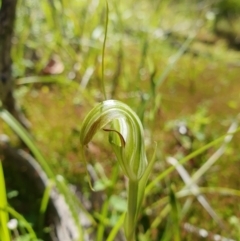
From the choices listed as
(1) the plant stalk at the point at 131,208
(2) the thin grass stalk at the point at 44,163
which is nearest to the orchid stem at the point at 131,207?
(1) the plant stalk at the point at 131,208

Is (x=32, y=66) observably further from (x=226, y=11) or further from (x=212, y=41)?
(x=226, y=11)

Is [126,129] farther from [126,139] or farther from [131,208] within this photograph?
[131,208]

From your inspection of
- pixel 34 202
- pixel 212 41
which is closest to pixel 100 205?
pixel 34 202

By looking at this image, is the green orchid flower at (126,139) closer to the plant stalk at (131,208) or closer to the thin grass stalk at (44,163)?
the plant stalk at (131,208)

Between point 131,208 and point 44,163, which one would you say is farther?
point 44,163

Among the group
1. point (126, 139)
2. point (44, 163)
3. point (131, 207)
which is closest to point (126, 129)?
point (126, 139)

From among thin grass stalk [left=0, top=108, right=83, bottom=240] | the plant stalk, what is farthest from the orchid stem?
thin grass stalk [left=0, top=108, right=83, bottom=240]

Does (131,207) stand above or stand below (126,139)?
below

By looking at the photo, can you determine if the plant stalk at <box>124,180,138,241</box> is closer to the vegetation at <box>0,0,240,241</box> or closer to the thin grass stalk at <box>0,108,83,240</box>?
the vegetation at <box>0,0,240,241</box>
